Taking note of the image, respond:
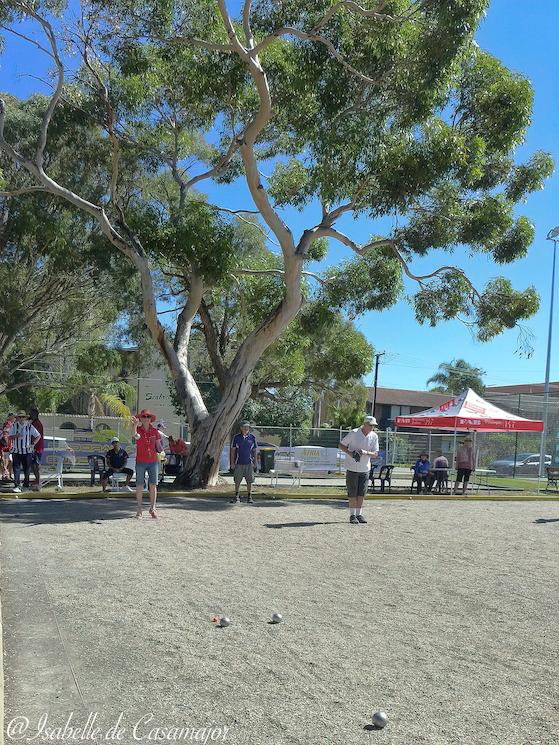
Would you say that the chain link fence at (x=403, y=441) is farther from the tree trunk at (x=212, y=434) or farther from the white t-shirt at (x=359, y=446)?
the white t-shirt at (x=359, y=446)

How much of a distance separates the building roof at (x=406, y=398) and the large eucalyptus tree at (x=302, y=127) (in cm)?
4815

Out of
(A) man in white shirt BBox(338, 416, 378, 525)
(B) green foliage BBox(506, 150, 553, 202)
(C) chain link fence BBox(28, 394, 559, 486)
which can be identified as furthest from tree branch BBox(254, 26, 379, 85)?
(C) chain link fence BBox(28, 394, 559, 486)

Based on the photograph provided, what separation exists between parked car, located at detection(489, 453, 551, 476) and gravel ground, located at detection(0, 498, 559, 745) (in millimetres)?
17514

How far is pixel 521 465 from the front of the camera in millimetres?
27484

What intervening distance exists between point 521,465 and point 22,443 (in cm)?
1910

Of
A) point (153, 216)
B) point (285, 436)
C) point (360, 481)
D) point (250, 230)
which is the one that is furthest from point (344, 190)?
point (285, 436)

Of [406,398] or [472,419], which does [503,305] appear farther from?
[406,398]

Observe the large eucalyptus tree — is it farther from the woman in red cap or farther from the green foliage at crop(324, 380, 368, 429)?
the green foliage at crop(324, 380, 368, 429)

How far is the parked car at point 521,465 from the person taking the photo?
27.5 m

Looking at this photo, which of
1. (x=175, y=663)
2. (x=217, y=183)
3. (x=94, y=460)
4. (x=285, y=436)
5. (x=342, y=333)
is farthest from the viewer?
(x=342, y=333)

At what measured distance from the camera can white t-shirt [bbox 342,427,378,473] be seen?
12.0 m

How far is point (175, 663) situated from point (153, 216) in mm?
13528

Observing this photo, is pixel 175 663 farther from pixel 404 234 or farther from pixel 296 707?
pixel 404 234

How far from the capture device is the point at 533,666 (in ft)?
16.7
